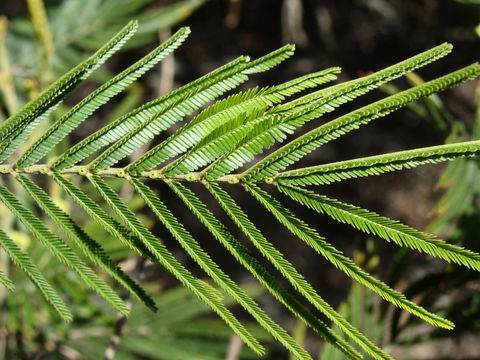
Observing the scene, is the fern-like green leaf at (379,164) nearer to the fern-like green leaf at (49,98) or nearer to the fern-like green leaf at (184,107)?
the fern-like green leaf at (184,107)

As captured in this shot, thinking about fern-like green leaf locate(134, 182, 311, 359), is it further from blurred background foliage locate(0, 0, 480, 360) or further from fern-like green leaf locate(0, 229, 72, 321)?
blurred background foliage locate(0, 0, 480, 360)

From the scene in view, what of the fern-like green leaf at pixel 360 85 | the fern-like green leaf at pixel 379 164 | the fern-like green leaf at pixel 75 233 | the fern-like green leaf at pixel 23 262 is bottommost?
the fern-like green leaf at pixel 23 262

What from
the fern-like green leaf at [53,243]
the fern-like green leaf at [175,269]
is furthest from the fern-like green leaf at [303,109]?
the fern-like green leaf at [53,243]

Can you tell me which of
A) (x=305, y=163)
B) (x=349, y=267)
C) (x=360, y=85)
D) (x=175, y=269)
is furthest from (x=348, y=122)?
(x=305, y=163)

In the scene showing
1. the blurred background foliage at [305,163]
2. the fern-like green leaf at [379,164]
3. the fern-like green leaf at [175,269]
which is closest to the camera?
the fern-like green leaf at [379,164]

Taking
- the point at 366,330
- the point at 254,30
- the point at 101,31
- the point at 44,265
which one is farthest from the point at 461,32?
the point at 44,265

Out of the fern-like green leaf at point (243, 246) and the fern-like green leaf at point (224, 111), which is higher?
the fern-like green leaf at point (224, 111)

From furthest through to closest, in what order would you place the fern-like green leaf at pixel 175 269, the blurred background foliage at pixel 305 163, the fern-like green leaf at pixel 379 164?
1. the blurred background foliage at pixel 305 163
2. the fern-like green leaf at pixel 175 269
3. the fern-like green leaf at pixel 379 164
